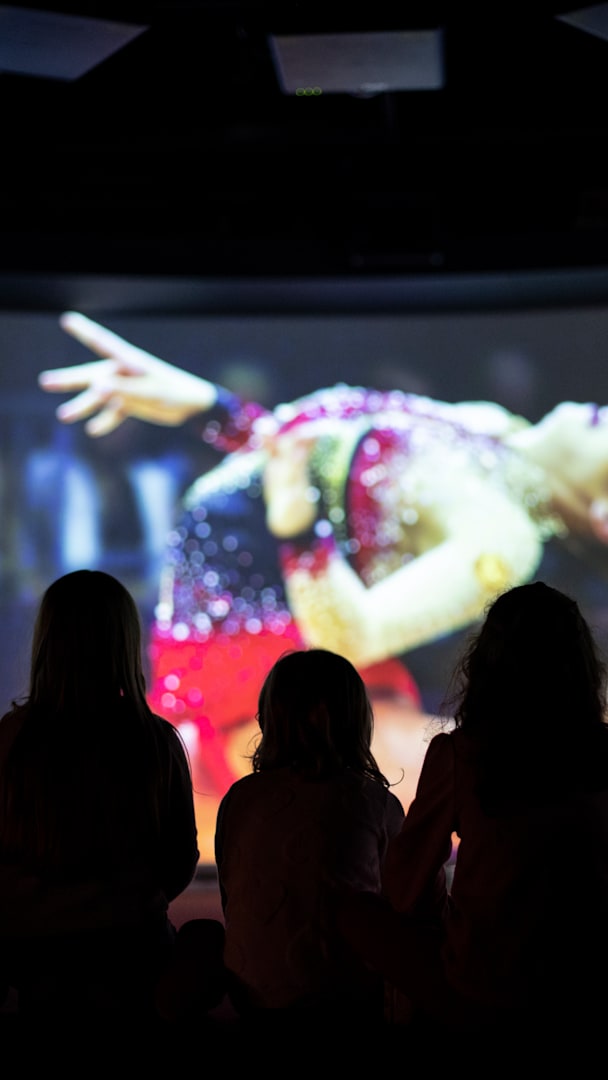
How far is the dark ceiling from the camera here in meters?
4.08

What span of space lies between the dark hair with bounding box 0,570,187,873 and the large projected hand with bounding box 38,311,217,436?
3.04 m

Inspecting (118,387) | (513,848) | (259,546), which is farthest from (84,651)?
(118,387)

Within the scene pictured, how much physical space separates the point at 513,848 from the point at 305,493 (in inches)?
131

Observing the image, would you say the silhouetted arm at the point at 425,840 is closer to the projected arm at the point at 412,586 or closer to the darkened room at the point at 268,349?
the darkened room at the point at 268,349

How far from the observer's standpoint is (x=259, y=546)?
467 cm

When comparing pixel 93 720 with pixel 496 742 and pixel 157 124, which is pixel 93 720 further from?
pixel 157 124

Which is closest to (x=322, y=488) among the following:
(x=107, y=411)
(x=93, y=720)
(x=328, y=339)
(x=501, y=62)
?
(x=328, y=339)

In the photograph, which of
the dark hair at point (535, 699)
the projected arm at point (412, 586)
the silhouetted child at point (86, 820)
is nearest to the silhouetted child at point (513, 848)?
the dark hair at point (535, 699)

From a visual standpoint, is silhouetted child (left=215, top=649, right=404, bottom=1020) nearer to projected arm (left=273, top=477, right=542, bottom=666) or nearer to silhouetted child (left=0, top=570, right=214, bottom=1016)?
silhouetted child (left=0, top=570, right=214, bottom=1016)

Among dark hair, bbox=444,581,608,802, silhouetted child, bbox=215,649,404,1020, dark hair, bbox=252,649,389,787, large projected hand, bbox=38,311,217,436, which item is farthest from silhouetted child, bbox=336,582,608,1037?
large projected hand, bbox=38,311,217,436

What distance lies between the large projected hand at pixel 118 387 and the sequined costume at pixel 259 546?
0.47 ft

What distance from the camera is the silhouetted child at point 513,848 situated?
1391 mm

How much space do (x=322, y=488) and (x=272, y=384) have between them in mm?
518

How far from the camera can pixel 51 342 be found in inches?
186
